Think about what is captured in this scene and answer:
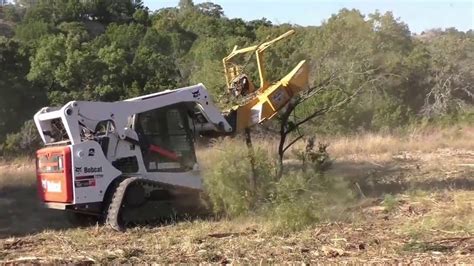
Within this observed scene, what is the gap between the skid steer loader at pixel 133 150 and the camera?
40.6ft

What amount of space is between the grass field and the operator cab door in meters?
0.43

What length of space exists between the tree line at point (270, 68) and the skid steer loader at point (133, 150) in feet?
3.62

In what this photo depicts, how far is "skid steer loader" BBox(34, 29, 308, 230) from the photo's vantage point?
12.4 metres

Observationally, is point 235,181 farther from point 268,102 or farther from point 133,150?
point 268,102

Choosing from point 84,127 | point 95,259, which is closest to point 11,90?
point 84,127

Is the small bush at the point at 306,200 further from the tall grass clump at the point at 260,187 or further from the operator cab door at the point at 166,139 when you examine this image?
the operator cab door at the point at 166,139

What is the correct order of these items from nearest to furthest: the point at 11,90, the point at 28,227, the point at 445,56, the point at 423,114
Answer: the point at 28,227
the point at 11,90
the point at 423,114
the point at 445,56

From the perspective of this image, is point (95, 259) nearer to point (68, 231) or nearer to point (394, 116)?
point (68, 231)

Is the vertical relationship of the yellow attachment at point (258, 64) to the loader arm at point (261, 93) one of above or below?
above

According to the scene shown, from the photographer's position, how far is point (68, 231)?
1236 cm

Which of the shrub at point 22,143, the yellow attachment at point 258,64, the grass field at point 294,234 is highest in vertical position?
the yellow attachment at point 258,64

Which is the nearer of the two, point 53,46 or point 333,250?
point 333,250

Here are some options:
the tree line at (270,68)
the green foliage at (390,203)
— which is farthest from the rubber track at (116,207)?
the green foliage at (390,203)

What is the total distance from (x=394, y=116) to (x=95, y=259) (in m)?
26.2
